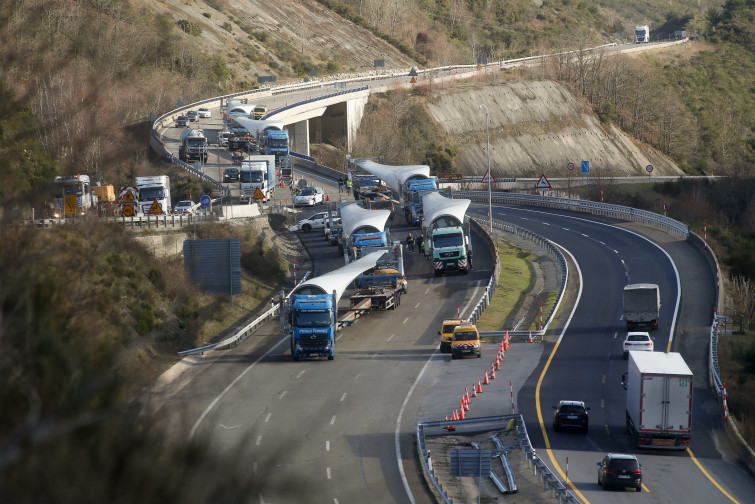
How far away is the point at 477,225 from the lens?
6525 centimetres

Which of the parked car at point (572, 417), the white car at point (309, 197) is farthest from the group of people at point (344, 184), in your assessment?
the parked car at point (572, 417)

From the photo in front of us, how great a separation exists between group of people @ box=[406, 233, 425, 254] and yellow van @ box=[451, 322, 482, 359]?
686 inches

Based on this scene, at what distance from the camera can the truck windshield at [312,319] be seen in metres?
36.0

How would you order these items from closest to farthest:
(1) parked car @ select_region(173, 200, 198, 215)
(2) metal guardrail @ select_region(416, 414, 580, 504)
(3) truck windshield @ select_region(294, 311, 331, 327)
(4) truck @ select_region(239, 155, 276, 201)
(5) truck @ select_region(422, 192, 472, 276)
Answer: (2) metal guardrail @ select_region(416, 414, 580, 504)
(3) truck windshield @ select_region(294, 311, 331, 327)
(5) truck @ select_region(422, 192, 472, 276)
(1) parked car @ select_region(173, 200, 198, 215)
(4) truck @ select_region(239, 155, 276, 201)

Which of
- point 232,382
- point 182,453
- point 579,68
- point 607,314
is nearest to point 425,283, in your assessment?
point 607,314

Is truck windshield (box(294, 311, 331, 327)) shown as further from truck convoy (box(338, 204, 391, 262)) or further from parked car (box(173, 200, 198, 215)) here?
parked car (box(173, 200, 198, 215))

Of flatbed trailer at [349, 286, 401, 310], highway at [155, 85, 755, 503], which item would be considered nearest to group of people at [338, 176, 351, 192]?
highway at [155, 85, 755, 503]

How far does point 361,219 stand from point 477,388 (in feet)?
65.1

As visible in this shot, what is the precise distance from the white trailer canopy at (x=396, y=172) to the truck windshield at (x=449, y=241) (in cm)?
1273

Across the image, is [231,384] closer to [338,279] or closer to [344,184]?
[338,279]

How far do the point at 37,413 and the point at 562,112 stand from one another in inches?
5127

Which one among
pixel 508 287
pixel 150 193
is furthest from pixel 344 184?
pixel 508 287

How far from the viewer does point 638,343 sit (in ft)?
120

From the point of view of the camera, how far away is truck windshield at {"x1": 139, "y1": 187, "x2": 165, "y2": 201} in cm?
5306
